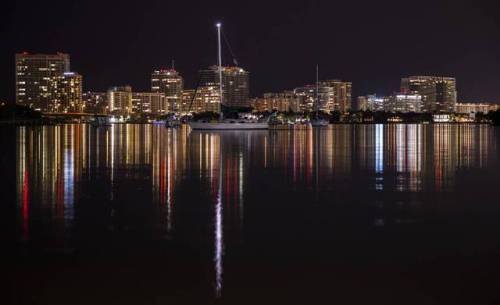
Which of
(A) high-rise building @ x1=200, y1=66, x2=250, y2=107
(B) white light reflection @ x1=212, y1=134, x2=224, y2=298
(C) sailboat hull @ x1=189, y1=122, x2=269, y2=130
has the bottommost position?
(B) white light reflection @ x1=212, y1=134, x2=224, y2=298

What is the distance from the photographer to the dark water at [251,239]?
7953mm

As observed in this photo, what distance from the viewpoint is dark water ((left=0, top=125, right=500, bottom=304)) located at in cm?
795

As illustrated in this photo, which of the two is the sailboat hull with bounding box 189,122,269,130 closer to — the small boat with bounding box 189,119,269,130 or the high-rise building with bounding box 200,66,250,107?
the small boat with bounding box 189,119,269,130

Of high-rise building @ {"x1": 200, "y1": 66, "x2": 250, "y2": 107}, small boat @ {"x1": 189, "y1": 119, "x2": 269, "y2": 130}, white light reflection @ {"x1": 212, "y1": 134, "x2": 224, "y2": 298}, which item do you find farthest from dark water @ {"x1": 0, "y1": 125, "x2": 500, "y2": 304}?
high-rise building @ {"x1": 200, "y1": 66, "x2": 250, "y2": 107}

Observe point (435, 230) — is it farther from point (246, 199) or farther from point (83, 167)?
point (83, 167)

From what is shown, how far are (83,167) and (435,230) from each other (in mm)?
15737

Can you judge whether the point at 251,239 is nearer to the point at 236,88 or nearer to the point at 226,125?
the point at 226,125

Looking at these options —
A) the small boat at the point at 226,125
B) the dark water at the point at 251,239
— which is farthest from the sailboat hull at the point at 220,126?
the dark water at the point at 251,239

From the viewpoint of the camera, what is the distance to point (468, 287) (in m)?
8.09

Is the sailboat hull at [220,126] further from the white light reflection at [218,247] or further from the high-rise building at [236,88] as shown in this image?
the high-rise building at [236,88]

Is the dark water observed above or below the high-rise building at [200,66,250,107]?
below

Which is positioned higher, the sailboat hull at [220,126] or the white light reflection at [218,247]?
the sailboat hull at [220,126]

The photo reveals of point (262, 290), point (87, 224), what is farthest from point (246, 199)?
point (262, 290)

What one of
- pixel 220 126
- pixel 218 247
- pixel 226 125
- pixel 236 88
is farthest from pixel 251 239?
pixel 236 88
